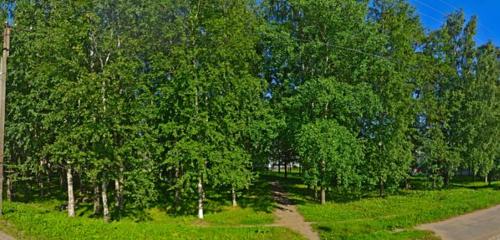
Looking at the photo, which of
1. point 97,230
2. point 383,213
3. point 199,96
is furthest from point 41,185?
point 383,213

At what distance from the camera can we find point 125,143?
73.4ft

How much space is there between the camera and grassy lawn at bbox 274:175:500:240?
19.2 meters

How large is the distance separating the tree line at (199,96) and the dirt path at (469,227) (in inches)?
253

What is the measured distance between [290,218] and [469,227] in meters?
8.22

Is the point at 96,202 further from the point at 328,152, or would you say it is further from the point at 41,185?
the point at 328,152

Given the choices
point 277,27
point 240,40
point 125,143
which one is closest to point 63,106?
point 125,143

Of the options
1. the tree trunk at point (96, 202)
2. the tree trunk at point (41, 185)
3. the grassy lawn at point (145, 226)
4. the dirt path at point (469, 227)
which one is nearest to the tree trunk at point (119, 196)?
the grassy lawn at point (145, 226)

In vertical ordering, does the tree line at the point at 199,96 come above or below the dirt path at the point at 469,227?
above

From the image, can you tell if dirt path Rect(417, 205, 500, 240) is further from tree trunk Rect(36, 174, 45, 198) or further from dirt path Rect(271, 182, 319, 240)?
tree trunk Rect(36, 174, 45, 198)

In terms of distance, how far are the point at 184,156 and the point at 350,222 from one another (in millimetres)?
8325

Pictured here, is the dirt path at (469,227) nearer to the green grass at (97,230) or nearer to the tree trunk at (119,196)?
the green grass at (97,230)

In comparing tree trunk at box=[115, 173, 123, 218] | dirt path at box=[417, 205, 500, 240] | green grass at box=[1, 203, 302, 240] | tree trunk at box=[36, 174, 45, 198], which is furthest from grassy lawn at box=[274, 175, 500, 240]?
tree trunk at box=[36, 174, 45, 198]

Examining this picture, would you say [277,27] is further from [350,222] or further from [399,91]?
[350,222]

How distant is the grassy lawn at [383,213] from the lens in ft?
63.1
